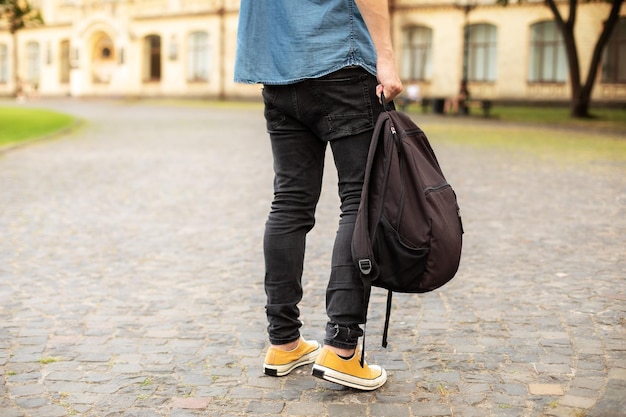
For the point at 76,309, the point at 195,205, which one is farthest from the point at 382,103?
the point at 195,205

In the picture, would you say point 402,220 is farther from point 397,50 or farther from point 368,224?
point 397,50

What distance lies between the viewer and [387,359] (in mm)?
3900

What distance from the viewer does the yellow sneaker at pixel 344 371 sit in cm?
342

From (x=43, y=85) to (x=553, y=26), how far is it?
3091cm

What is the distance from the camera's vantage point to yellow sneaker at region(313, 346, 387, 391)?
3.42m

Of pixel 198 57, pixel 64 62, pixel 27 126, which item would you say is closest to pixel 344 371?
pixel 27 126

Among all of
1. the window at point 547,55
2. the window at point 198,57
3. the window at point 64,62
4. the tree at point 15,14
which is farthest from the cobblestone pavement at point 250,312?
the window at point 64,62

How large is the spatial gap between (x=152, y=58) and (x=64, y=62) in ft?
23.3

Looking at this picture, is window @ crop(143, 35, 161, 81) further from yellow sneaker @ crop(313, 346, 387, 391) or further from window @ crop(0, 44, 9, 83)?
yellow sneaker @ crop(313, 346, 387, 391)

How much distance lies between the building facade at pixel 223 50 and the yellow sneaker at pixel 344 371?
1272 inches

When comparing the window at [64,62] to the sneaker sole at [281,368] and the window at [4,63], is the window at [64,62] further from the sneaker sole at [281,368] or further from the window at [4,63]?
the sneaker sole at [281,368]

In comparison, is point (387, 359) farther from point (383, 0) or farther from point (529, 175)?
point (529, 175)

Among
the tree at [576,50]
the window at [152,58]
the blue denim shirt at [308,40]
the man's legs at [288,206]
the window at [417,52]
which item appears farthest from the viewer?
the window at [152,58]

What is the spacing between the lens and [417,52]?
139 ft
